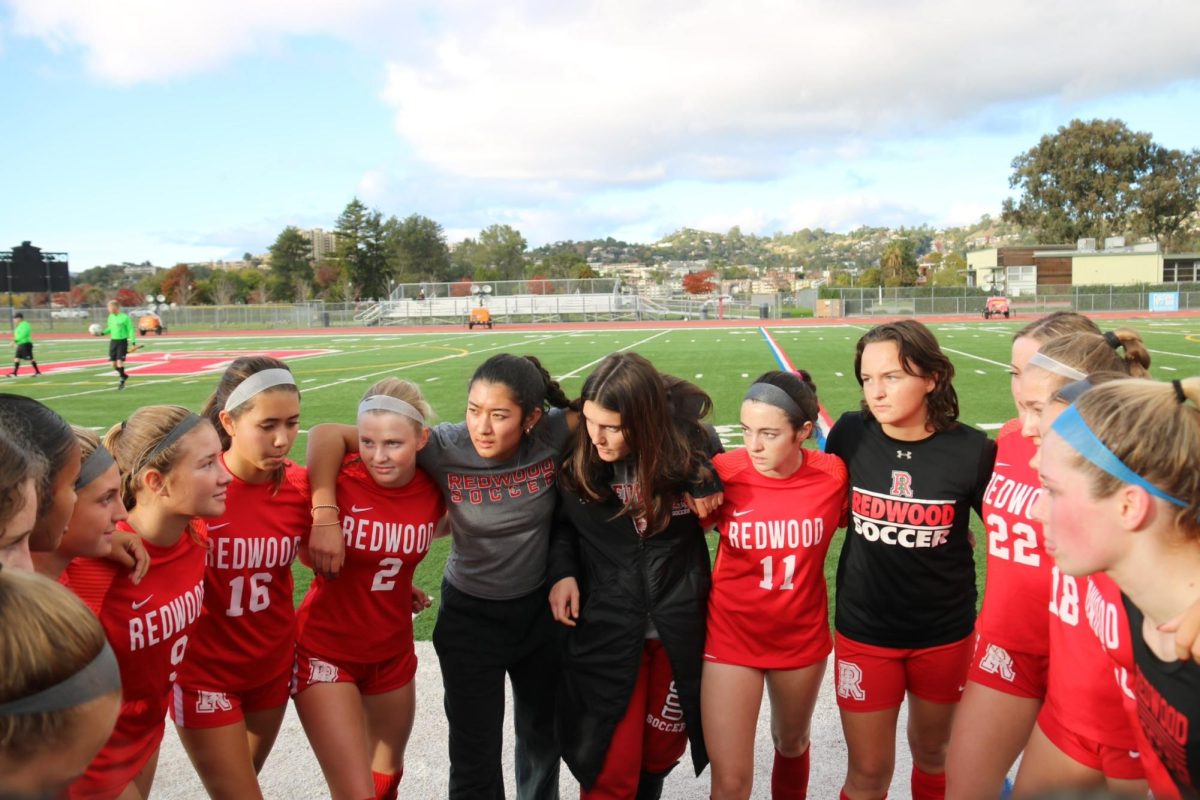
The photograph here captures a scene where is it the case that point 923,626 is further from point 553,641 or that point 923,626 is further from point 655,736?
point 553,641

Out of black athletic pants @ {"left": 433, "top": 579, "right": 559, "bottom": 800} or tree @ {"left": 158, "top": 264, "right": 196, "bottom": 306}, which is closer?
black athletic pants @ {"left": 433, "top": 579, "right": 559, "bottom": 800}

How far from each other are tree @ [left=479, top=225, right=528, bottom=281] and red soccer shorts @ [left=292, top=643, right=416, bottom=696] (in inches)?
5321

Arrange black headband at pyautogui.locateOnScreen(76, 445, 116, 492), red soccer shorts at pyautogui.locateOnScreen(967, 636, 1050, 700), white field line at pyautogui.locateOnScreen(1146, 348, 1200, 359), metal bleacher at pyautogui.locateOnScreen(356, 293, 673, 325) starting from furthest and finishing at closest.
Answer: metal bleacher at pyautogui.locateOnScreen(356, 293, 673, 325), white field line at pyautogui.locateOnScreen(1146, 348, 1200, 359), red soccer shorts at pyautogui.locateOnScreen(967, 636, 1050, 700), black headband at pyautogui.locateOnScreen(76, 445, 116, 492)

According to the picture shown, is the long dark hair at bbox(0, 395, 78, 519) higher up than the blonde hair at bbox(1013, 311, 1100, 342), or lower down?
lower down

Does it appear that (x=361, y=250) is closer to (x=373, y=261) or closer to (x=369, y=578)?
(x=373, y=261)

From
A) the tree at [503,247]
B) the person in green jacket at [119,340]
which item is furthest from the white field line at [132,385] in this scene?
the tree at [503,247]

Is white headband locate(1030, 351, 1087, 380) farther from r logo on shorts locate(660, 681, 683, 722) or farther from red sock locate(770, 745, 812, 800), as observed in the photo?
r logo on shorts locate(660, 681, 683, 722)

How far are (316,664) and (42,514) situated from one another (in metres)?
1.22

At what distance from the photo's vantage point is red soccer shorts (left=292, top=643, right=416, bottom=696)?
304 centimetres

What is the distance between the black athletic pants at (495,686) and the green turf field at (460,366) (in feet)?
6.00

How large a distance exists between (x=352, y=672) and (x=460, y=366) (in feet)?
63.4

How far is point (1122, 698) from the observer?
2.34m

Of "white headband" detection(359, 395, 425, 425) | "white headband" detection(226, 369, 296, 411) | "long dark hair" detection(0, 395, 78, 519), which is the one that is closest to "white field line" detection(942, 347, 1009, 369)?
"white headband" detection(359, 395, 425, 425)

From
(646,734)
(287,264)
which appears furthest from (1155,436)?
(287,264)
